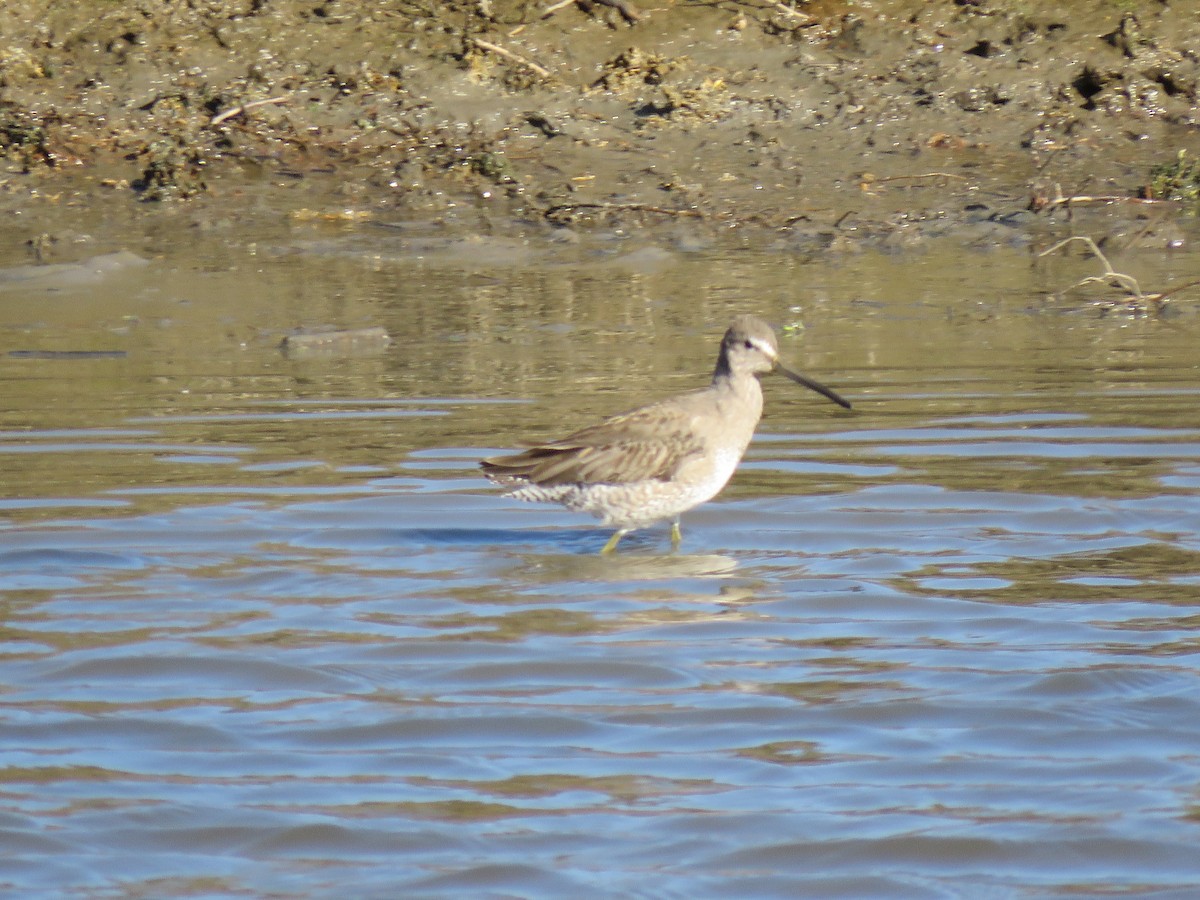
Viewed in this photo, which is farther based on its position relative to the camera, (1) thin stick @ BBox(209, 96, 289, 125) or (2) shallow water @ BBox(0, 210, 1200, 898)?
(1) thin stick @ BBox(209, 96, 289, 125)

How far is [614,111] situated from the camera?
15148 mm

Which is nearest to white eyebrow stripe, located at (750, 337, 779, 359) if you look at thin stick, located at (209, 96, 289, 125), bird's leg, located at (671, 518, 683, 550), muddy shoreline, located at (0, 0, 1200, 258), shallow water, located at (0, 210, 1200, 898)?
shallow water, located at (0, 210, 1200, 898)

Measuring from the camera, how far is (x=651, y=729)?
585cm

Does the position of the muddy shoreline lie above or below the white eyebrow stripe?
above

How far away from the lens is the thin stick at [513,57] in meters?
15.0

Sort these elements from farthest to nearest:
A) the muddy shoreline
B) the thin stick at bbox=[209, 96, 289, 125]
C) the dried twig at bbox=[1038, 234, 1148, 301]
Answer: the thin stick at bbox=[209, 96, 289, 125] < the muddy shoreline < the dried twig at bbox=[1038, 234, 1148, 301]

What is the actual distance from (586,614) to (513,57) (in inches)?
Result: 344

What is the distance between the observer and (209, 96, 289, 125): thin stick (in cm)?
1484

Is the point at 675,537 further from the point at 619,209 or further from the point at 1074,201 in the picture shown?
the point at 1074,201

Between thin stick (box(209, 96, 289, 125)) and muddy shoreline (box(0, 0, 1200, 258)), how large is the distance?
3cm

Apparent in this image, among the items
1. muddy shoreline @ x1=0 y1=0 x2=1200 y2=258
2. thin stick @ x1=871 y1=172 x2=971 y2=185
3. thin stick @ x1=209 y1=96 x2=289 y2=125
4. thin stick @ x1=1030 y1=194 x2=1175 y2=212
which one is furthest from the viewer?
thin stick @ x1=209 y1=96 x2=289 y2=125

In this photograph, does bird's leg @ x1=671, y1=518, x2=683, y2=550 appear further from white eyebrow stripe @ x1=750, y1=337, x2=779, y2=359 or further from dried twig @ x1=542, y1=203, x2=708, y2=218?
dried twig @ x1=542, y1=203, x2=708, y2=218

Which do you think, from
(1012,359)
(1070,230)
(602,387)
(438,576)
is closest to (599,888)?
(438,576)

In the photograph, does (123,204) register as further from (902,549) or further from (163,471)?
(902,549)
